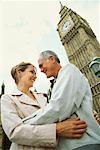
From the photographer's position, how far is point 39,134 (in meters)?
2.14

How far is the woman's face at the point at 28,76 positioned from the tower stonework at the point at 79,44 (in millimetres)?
31235

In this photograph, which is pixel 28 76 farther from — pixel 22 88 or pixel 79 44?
pixel 79 44

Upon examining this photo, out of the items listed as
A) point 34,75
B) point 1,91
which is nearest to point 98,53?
point 1,91

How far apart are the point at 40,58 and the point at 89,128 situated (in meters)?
0.74

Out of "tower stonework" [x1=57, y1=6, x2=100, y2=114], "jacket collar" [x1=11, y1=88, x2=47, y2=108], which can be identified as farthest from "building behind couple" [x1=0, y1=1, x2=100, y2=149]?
"jacket collar" [x1=11, y1=88, x2=47, y2=108]

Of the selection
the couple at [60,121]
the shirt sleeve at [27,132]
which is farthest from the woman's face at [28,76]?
the shirt sleeve at [27,132]

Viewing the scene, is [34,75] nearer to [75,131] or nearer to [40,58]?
[40,58]

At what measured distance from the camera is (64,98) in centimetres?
205

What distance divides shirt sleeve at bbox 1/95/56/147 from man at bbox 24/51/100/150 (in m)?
0.05

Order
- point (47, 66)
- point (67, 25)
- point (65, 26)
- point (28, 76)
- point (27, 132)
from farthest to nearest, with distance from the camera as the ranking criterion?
point (65, 26), point (67, 25), point (28, 76), point (47, 66), point (27, 132)

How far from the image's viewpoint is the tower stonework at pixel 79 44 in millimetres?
34438

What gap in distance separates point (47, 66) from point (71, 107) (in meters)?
0.48

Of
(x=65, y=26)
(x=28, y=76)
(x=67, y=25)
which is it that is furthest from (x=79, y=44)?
(x=28, y=76)

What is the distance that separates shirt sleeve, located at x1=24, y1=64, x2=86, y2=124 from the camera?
2.04 meters
